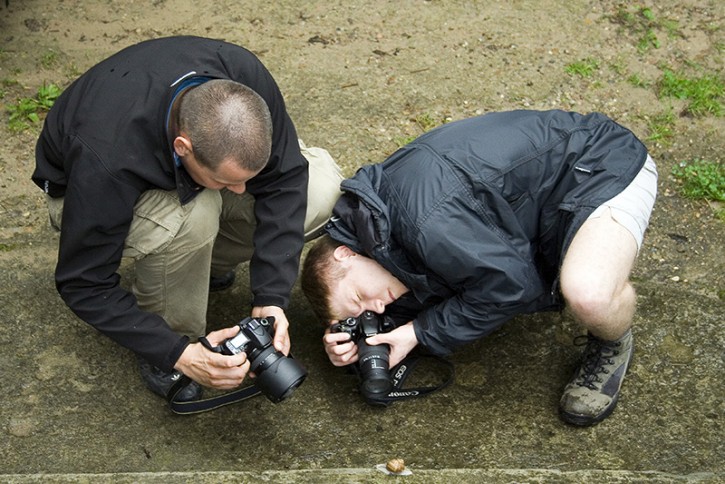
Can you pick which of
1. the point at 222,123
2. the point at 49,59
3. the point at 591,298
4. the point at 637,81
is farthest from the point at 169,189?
the point at 637,81

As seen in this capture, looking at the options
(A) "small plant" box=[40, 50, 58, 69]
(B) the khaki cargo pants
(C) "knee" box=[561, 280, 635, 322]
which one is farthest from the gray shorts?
(A) "small plant" box=[40, 50, 58, 69]

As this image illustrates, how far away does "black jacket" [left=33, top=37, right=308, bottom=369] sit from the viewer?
2.59 meters

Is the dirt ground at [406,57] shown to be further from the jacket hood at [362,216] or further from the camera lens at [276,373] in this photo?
the camera lens at [276,373]

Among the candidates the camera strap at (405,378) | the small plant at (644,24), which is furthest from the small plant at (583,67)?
the camera strap at (405,378)

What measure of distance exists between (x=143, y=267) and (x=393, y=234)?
2.79 feet

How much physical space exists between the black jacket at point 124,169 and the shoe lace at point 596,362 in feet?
3.58

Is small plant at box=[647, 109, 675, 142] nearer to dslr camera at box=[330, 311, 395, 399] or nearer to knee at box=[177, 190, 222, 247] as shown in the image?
dslr camera at box=[330, 311, 395, 399]

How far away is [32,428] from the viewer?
293 centimetres

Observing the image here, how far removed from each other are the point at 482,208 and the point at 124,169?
1.16m

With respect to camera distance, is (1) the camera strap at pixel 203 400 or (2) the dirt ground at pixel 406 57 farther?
(2) the dirt ground at pixel 406 57

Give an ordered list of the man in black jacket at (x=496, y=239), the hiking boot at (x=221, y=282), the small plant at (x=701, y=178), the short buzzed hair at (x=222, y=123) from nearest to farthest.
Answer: the short buzzed hair at (x=222, y=123)
the man in black jacket at (x=496, y=239)
the hiking boot at (x=221, y=282)
the small plant at (x=701, y=178)

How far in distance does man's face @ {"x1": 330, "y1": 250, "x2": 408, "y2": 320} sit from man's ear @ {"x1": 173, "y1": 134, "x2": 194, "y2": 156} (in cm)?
71

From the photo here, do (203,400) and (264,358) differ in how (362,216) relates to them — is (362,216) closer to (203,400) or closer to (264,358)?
(264,358)

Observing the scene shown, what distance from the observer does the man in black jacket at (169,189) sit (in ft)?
8.48
